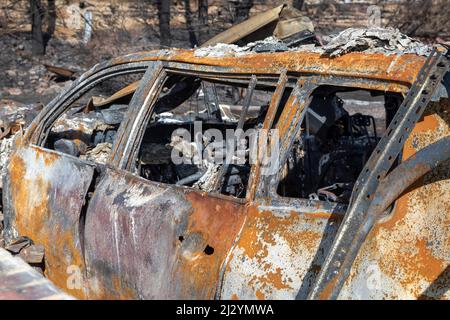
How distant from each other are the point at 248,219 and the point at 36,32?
14.3 meters

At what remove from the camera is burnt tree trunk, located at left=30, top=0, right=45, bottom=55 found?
15.7m

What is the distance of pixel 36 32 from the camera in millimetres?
15805

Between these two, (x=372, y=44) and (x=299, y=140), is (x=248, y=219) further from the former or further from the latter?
(x=299, y=140)

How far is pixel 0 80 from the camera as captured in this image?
14516mm

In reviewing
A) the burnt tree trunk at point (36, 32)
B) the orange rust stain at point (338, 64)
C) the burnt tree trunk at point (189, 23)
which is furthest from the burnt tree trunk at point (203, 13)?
the orange rust stain at point (338, 64)

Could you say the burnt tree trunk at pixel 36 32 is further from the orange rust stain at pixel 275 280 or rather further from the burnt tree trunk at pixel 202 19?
the orange rust stain at pixel 275 280

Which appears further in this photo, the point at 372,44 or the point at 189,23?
the point at 189,23

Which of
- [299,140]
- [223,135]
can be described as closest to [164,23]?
[223,135]

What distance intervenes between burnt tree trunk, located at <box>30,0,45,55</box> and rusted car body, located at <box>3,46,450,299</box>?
12.6m

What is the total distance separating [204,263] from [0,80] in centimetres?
1297

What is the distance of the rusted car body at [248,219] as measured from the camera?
2.40 metres


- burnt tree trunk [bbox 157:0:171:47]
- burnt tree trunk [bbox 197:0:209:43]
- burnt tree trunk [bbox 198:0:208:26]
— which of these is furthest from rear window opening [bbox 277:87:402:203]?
burnt tree trunk [bbox 198:0:208:26]

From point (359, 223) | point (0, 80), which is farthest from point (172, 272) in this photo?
point (0, 80)

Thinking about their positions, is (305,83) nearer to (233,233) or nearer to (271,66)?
(271,66)
